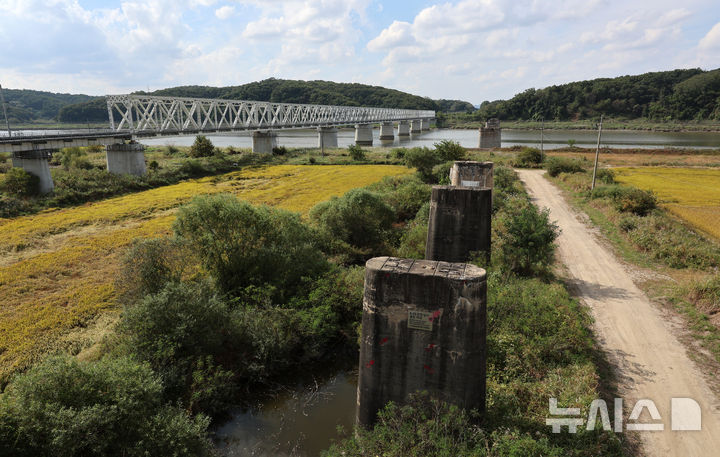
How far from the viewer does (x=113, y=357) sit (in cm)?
1110

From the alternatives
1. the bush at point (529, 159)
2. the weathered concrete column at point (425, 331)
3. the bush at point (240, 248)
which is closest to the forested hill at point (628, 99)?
the bush at point (529, 159)

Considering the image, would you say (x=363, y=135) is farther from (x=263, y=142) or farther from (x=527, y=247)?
(x=527, y=247)

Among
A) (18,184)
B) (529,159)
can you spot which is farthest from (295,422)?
(529,159)

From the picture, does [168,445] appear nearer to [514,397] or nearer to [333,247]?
[514,397]

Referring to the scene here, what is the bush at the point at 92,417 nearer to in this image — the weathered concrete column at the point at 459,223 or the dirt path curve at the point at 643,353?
the dirt path curve at the point at 643,353

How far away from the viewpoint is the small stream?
9.98 m

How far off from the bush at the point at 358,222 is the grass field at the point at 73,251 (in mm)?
10361

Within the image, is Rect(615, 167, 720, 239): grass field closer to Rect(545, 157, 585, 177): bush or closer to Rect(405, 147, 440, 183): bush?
Rect(545, 157, 585, 177): bush

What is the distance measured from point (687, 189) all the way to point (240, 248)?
4067 cm

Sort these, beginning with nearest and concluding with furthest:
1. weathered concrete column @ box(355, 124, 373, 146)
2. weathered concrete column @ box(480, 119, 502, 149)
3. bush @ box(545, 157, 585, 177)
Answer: bush @ box(545, 157, 585, 177) → weathered concrete column @ box(480, 119, 502, 149) → weathered concrete column @ box(355, 124, 373, 146)

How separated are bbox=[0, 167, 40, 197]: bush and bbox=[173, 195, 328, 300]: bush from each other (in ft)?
81.9

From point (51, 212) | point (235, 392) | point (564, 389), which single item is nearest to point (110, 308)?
point (235, 392)

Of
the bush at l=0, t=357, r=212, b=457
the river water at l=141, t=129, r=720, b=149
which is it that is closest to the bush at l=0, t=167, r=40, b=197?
the bush at l=0, t=357, r=212, b=457

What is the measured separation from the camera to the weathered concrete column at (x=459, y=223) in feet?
53.1
